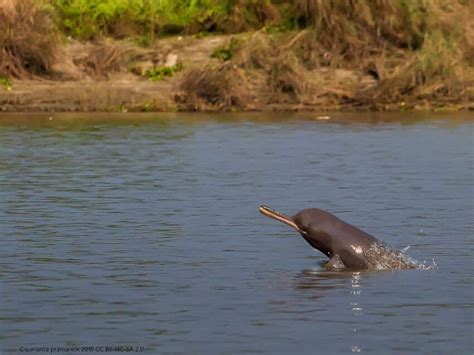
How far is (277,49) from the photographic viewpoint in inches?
1341

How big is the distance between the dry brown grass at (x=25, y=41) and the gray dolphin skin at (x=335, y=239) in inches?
822

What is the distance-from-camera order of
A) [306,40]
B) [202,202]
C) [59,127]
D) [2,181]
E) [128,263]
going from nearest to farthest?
[128,263] → [202,202] → [2,181] → [59,127] → [306,40]

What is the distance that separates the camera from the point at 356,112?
3328cm

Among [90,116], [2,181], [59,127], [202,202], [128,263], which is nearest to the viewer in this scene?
[128,263]

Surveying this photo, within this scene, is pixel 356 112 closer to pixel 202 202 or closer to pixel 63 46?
pixel 63 46

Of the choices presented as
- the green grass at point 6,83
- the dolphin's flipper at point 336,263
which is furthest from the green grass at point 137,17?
the dolphin's flipper at point 336,263

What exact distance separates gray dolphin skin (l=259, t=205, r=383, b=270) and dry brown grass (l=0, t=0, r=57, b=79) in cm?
2088

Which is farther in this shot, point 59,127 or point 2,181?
point 59,127

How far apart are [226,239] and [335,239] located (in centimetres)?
218

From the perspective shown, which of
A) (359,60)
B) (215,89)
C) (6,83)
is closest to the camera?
(215,89)

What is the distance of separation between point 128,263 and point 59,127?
16.3 metres

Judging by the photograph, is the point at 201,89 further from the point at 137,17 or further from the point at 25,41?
the point at 25,41

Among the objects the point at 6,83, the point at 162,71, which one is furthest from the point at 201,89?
the point at 6,83

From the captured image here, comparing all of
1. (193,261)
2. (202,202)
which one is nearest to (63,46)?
(202,202)
